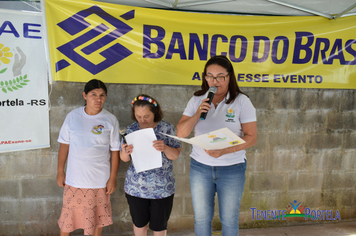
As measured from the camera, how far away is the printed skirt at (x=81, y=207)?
219 cm

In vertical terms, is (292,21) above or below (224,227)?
above

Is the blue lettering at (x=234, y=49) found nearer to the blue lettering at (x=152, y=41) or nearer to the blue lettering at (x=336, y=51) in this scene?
the blue lettering at (x=152, y=41)

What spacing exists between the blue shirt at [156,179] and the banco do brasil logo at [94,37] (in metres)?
0.87

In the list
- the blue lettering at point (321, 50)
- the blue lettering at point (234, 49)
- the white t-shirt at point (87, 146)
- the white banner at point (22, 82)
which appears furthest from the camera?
the blue lettering at point (321, 50)

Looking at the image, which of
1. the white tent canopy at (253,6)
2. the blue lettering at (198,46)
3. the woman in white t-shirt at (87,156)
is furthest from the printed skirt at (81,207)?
the white tent canopy at (253,6)

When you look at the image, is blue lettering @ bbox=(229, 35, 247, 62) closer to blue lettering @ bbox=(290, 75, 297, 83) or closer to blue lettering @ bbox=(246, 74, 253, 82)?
blue lettering @ bbox=(246, 74, 253, 82)

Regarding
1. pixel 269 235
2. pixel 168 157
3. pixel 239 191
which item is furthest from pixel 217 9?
pixel 269 235

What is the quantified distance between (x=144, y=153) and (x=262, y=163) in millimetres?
1660

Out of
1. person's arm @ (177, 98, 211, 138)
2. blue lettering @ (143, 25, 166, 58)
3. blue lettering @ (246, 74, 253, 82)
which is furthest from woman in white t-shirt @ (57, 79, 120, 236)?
blue lettering @ (246, 74, 253, 82)

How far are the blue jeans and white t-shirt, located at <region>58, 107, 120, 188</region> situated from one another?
847 mm

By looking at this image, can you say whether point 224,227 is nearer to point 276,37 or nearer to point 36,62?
point 276,37

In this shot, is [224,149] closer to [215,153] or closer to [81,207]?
[215,153]

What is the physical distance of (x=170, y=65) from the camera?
263cm

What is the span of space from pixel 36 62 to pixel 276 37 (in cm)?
255
